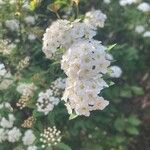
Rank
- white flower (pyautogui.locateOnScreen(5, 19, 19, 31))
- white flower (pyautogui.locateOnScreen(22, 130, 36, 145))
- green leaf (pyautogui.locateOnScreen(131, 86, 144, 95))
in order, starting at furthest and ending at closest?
1. green leaf (pyautogui.locateOnScreen(131, 86, 144, 95))
2. white flower (pyautogui.locateOnScreen(5, 19, 19, 31))
3. white flower (pyautogui.locateOnScreen(22, 130, 36, 145))

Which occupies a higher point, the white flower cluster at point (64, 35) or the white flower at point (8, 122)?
the white flower cluster at point (64, 35)

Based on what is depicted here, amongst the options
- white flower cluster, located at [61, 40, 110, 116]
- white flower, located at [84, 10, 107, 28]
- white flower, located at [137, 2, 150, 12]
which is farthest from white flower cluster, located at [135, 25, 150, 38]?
white flower cluster, located at [61, 40, 110, 116]

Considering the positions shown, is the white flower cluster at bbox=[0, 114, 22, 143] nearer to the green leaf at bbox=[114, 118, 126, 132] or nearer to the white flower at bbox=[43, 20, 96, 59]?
the white flower at bbox=[43, 20, 96, 59]

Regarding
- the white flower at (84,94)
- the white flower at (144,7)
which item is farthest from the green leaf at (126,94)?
the white flower at (84,94)

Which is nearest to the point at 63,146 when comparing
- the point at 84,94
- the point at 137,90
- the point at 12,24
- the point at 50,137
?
the point at 50,137

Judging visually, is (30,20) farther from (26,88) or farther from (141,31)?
(141,31)

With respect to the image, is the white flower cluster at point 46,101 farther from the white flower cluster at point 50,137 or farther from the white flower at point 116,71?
the white flower at point 116,71
